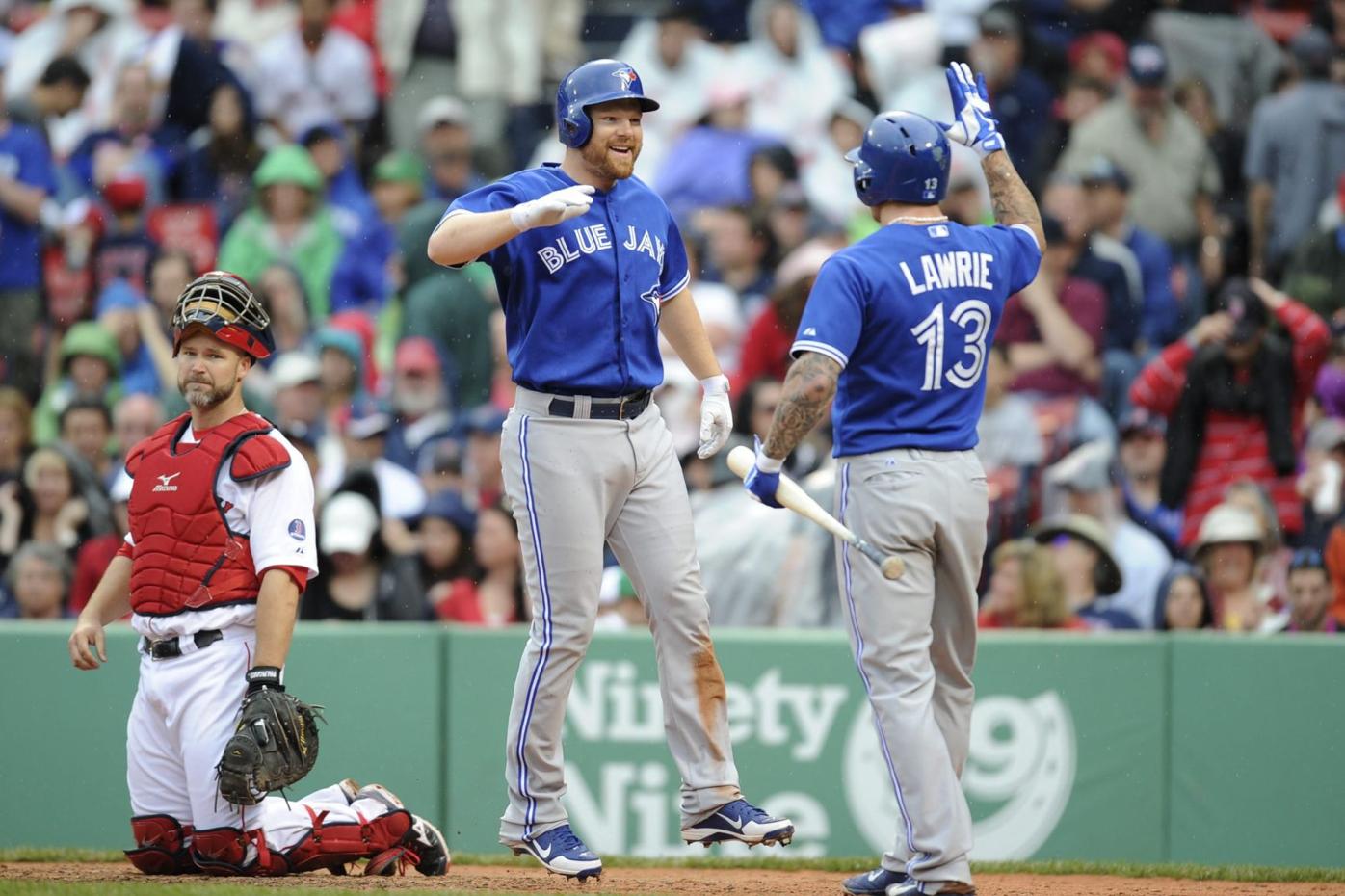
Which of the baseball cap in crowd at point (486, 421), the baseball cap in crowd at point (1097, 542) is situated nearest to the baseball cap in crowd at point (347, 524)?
the baseball cap in crowd at point (486, 421)

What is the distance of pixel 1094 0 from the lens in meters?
12.5

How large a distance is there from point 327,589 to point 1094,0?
6443 mm

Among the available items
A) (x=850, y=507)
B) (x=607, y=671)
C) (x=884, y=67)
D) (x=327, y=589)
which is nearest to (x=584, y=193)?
(x=850, y=507)

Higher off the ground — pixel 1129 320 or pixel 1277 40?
pixel 1277 40

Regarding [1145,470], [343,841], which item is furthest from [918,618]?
[1145,470]

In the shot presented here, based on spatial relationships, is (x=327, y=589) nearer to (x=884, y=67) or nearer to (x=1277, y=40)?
(x=884, y=67)

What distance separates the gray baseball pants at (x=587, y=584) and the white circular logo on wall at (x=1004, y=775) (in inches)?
94.4

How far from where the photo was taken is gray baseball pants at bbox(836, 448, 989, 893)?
5.42m

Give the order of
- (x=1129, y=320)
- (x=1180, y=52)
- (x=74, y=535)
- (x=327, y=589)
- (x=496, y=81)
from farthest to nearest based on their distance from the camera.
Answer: (x=496, y=81)
(x=1180, y=52)
(x=1129, y=320)
(x=74, y=535)
(x=327, y=589)

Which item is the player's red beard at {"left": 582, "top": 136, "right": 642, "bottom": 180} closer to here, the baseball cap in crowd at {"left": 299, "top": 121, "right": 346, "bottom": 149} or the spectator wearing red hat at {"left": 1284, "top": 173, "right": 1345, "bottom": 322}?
the spectator wearing red hat at {"left": 1284, "top": 173, "right": 1345, "bottom": 322}

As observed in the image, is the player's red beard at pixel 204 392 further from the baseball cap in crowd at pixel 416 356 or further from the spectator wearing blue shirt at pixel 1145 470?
the spectator wearing blue shirt at pixel 1145 470

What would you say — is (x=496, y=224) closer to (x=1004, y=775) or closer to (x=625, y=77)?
(x=625, y=77)

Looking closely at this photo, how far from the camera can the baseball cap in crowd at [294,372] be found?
10.9m

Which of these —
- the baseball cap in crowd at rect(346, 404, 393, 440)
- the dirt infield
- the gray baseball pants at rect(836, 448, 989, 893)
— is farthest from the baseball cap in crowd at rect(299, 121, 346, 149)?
the gray baseball pants at rect(836, 448, 989, 893)
